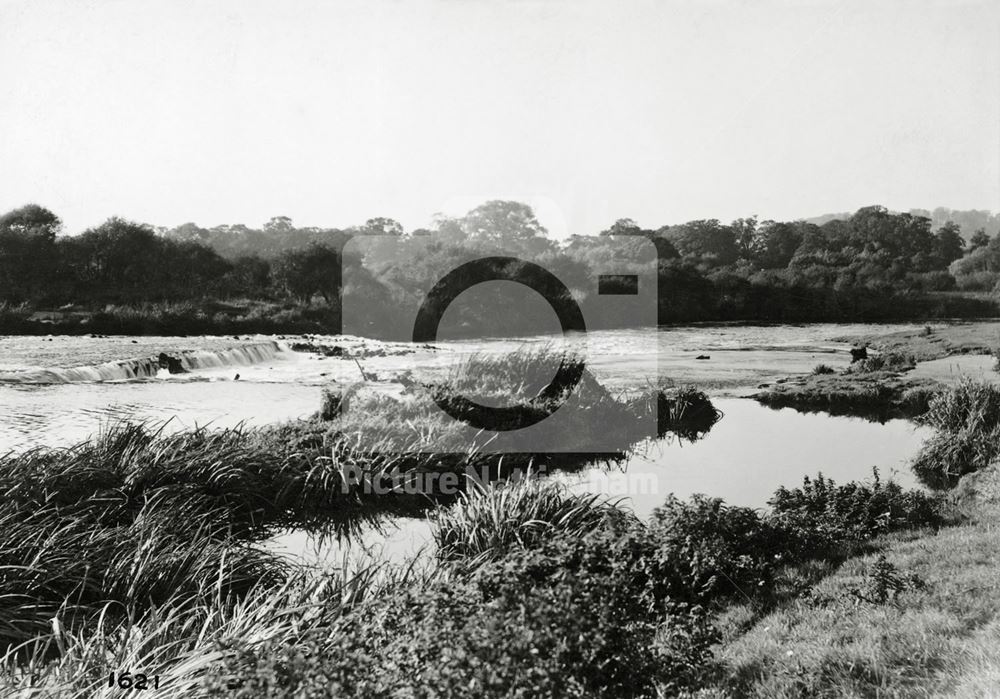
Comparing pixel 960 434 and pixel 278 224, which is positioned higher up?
pixel 278 224

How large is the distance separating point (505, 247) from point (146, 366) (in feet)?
10.9

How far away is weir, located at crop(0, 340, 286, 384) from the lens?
5.61 meters

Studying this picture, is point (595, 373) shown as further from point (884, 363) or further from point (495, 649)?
point (495, 649)

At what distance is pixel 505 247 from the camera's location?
7.15 meters

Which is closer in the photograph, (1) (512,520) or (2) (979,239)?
(1) (512,520)

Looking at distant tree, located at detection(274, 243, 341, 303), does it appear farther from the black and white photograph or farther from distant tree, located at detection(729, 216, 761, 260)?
distant tree, located at detection(729, 216, 761, 260)

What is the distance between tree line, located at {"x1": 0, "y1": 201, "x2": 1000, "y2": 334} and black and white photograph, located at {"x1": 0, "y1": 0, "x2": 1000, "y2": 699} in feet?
0.09

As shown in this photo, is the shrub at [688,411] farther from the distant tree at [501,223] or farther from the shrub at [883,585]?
the shrub at [883,585]

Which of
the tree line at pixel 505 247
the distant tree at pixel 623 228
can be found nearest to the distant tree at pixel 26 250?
the tree line at pixel 505 247

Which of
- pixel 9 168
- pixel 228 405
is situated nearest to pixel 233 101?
pixel 9 168

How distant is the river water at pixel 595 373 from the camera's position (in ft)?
18.6

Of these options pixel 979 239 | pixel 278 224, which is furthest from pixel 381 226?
pixel 979 239

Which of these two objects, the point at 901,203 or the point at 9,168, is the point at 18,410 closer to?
the point at 9,168

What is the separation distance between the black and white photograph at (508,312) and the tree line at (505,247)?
0.03 m
